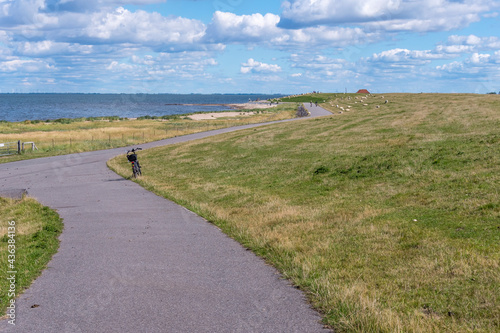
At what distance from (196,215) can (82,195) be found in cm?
804

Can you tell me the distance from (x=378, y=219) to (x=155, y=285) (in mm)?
6459

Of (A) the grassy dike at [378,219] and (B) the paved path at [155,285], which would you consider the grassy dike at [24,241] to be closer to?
(B) the paved path at [155,285]

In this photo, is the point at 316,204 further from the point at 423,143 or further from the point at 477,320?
the point at 423,143

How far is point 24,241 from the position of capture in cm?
1206

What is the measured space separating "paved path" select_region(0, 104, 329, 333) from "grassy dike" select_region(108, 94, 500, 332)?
1.84ft

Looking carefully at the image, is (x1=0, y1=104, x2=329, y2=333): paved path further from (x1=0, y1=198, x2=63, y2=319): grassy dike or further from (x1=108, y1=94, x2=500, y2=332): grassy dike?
(x1=108, y1=94, x2=500, y2=332): grassy dike

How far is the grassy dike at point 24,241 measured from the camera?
8.73 meters

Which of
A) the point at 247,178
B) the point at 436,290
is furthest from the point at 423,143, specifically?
the point at 436,290

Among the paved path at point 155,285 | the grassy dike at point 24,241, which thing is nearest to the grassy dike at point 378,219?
the paved path at point 155,285

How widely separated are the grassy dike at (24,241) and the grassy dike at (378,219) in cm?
456

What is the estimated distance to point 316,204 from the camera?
1511 centimetres

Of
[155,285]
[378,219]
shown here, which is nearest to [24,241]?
[155,285]

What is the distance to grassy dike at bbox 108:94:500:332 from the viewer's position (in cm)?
684

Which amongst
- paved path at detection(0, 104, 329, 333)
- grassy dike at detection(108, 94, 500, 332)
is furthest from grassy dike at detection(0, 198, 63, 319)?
grassy dike at detection(108, 94, 500, 332)
